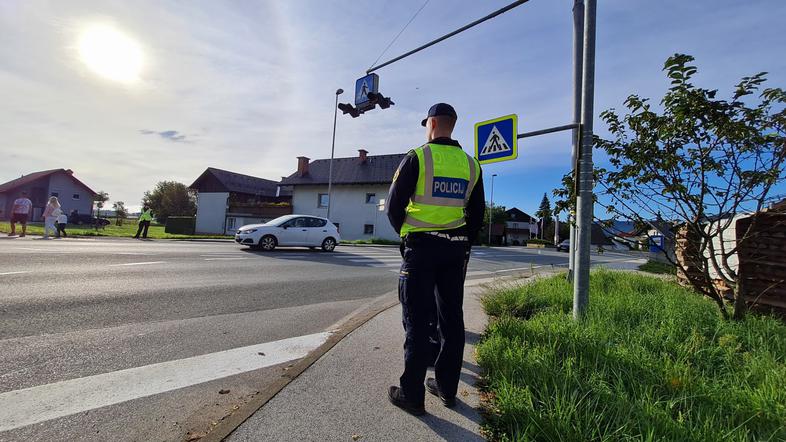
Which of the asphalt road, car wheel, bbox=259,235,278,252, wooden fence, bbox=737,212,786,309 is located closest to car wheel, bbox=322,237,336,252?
car wheel, bbox=259,235,278,252

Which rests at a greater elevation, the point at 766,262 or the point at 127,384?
the point at 766,262

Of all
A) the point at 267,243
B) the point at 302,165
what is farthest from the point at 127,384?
the point at 302,165

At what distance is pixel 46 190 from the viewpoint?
43.8 meters

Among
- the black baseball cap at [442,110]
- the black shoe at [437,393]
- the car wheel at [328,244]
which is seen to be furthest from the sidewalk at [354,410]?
the car wheel at [328,244]

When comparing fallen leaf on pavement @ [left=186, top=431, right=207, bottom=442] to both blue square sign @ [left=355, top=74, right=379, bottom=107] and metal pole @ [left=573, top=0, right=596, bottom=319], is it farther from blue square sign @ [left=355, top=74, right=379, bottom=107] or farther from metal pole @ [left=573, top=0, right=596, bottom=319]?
blue square sign @ [left=355, top=74, right=379, bottom=107]

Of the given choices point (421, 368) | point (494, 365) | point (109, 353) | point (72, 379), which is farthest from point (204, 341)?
point (494, 365)

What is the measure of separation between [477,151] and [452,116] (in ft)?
12.0

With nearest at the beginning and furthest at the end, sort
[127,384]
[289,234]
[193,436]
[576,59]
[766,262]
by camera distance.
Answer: [193,436]
[127,384]
[766,262]
[576,59]
[289,234]

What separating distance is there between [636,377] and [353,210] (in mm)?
33492

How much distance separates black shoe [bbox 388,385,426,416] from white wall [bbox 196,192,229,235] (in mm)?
40633

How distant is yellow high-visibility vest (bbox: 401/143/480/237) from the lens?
8.36ft

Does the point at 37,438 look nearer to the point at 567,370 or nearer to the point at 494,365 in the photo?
the point at 494,365

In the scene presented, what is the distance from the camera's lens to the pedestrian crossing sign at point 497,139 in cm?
561

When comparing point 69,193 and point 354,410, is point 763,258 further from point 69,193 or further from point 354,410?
point 69,193
